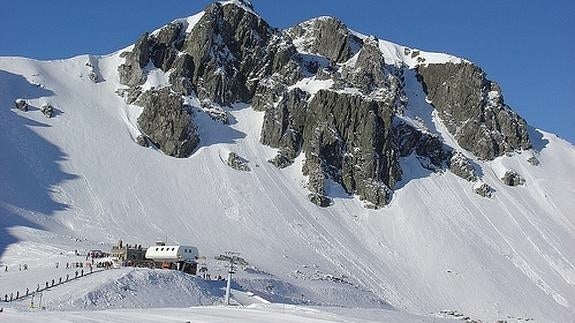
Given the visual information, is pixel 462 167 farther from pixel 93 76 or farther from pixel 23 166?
pixel 23 166

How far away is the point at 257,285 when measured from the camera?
70938 millimetres

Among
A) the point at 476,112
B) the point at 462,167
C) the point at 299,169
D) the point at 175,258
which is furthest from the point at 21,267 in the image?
the point at 476,112

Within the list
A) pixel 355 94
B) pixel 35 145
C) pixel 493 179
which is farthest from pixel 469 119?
pixel 35 145

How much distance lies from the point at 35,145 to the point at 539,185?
319 ft

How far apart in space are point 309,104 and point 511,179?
44110mm

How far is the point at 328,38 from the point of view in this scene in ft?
531

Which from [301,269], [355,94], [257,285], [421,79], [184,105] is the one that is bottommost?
[257,285]

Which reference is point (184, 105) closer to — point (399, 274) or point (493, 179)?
point (399, 274)

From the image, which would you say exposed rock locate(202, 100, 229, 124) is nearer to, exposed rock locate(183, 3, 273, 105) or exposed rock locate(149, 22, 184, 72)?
exposed rock locate(183, 3, 273, 105)

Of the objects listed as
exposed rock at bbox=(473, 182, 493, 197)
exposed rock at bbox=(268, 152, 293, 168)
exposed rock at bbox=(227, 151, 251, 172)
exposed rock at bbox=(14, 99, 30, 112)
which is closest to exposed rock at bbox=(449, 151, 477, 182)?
exposed rock at bbox=(473, 182, 493, 197)

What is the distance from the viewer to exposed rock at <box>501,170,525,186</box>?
144 meters

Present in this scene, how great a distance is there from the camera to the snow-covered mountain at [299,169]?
98.1m

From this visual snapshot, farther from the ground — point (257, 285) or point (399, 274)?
point (399, 274)

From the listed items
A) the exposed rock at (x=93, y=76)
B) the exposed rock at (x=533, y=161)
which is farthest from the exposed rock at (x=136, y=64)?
the exposed rock at (x=533, y=161)
